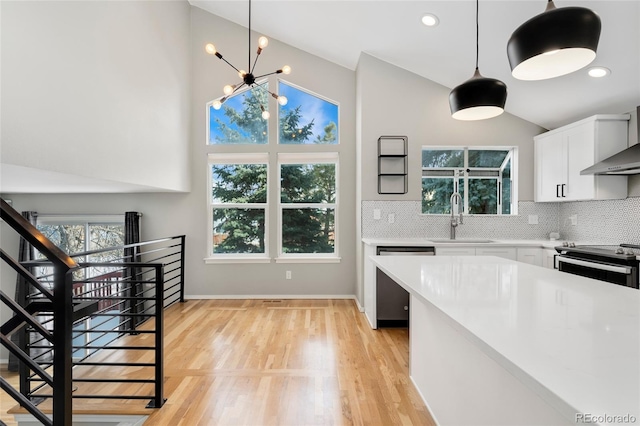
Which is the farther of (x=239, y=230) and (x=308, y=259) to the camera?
(x=239, y=230)

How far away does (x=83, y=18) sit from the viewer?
2.42 meters

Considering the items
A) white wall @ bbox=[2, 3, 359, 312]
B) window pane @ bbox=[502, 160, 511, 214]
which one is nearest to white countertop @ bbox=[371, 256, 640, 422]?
window pane @ bbox=[502, 160, 511, 214]

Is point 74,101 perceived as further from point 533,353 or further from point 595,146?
point 595,146

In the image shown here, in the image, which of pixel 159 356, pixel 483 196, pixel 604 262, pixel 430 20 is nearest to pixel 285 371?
pixel 159 356

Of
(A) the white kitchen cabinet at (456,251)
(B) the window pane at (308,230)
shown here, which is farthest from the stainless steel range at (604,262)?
(B) the window pane at (308,230)

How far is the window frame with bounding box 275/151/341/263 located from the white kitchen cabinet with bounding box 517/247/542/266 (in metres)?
2.26

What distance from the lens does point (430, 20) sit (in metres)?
3.03

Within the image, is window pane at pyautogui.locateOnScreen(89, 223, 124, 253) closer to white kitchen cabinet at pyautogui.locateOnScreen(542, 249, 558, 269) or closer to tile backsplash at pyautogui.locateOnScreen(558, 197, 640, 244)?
white kitchen cabinet at pyautogui.locateOnScreen(542, 249, 558, 269)

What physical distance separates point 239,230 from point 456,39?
365 centimetres

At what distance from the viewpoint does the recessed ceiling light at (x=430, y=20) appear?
298cm

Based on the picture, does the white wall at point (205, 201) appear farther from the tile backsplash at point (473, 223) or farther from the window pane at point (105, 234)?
the tile backsplash at point (473, 223)

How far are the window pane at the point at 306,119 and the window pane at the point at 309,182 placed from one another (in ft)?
1.26

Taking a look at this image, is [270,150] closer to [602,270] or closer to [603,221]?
[602,270]

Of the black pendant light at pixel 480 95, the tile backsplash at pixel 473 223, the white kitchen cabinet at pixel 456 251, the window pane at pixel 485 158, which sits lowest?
the white kitchen cabinet at pixel 456 251
